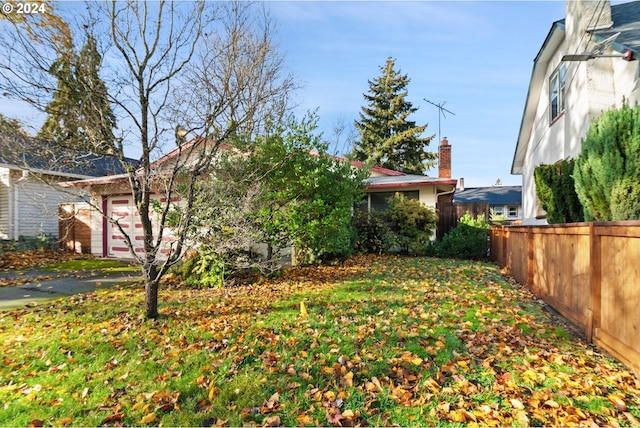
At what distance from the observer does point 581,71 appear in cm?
806

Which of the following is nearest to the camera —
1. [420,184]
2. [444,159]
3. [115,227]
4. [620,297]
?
[620,297]

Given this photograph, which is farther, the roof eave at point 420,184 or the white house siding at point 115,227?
the roof eave at point 420,184

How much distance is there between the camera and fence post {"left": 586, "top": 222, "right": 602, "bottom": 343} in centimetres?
366

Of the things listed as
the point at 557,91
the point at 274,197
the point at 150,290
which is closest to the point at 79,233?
the point at 274,197

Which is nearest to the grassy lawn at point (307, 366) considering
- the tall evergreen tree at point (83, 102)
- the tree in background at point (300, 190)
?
the tree in background at point (300, 190)

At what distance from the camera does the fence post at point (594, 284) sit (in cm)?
366

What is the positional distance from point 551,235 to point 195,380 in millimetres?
5699

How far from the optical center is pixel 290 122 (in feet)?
25.9

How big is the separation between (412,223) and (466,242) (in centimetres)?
201

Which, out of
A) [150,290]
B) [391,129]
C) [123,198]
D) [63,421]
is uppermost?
[391,129]

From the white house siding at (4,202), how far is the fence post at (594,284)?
18054 millimetres

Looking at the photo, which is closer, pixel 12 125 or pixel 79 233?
pixel 12 125

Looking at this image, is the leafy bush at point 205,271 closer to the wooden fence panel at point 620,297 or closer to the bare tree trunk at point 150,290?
the bare tree trunk at point 150,290

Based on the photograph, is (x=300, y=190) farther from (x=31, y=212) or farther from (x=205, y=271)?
(x=31, y=212)
